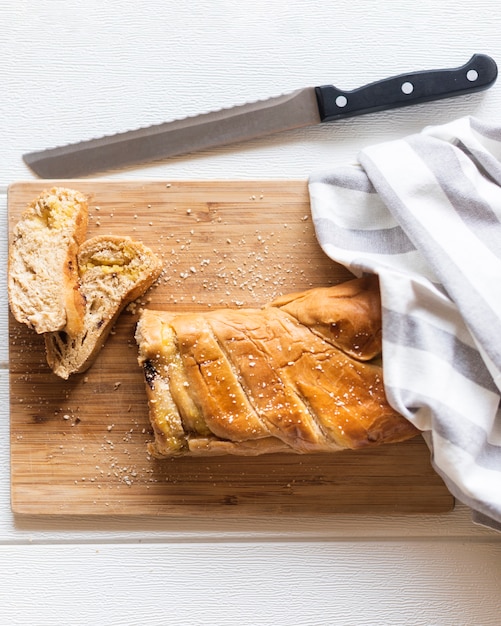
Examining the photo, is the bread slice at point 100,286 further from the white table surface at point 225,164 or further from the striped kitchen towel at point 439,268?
the striped kitchen towel at point 439,268

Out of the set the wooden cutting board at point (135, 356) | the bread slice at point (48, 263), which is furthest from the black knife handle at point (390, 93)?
the bread slice at point (48, 263)

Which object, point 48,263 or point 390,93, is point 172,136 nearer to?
point 48,263

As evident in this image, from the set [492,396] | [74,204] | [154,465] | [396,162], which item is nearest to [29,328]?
[74,204]

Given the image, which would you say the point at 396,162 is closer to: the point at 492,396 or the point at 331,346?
the point at 331,346

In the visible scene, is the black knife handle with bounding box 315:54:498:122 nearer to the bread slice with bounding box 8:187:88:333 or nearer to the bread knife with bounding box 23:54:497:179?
the bread knife with bounding box 23:54:497:179

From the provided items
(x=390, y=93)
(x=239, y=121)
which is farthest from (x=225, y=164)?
(x=390, y=93)

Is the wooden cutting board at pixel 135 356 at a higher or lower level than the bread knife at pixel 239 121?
lower

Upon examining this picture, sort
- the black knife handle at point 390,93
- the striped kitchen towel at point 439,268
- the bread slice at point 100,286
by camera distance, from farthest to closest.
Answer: the black knife handle at point 390,93
the bread slice at point 100,286
the striped kitchen towel at point 439,268

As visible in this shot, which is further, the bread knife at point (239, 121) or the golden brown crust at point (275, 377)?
the bread knife at point (239, 121)
